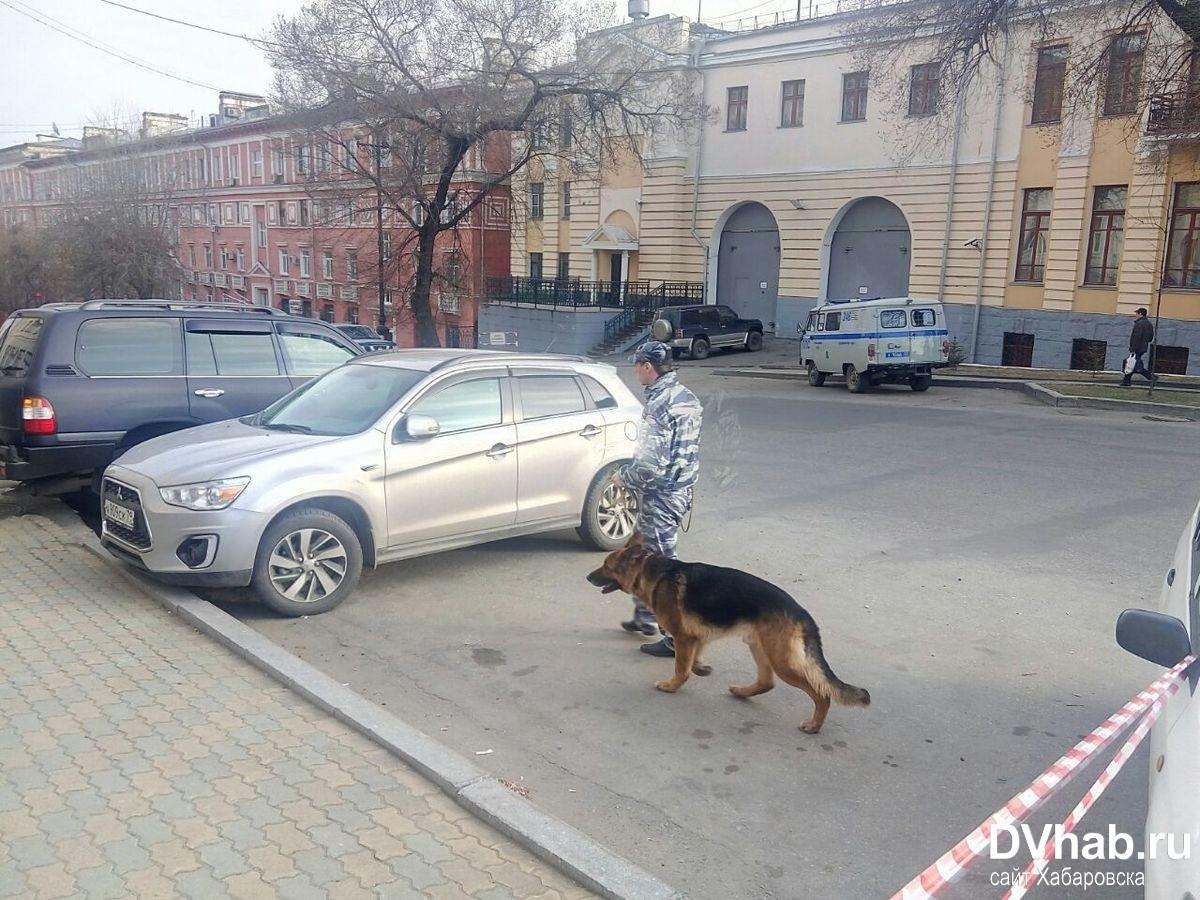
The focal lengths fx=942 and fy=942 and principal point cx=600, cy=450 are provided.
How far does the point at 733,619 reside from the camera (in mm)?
4707

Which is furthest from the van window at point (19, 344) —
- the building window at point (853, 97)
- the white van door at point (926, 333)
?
the building window at point (853, 97)

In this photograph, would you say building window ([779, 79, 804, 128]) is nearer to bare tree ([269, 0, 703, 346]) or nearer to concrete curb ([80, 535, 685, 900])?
bare tree ([269, 0, 703, 346])

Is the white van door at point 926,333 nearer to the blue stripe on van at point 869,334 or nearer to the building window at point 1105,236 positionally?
the blue stripe on van at point 869,334

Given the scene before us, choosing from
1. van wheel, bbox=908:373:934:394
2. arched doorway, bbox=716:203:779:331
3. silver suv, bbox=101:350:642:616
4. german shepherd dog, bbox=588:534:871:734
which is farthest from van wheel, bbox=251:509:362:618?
arched doorway, bbox=716:203:779:331

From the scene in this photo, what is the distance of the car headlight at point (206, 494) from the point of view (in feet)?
19.1

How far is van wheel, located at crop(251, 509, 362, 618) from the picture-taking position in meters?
5.96

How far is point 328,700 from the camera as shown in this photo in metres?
4.65

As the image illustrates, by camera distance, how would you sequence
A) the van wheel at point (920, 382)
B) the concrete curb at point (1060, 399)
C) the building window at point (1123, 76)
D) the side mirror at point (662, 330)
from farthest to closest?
1. the side mirror at point (662, 330)
2. the van wheel at point (920, 382)
3. the building window at point (1123, 76)
4. the concrete curb at point (1060, 399)

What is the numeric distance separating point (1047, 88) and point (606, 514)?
2570 cm

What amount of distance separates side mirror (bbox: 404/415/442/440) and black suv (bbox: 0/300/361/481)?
295 cm

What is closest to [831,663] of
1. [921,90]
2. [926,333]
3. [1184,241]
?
[926,333]

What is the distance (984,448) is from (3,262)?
152ft

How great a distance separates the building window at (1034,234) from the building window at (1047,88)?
203 centimetres

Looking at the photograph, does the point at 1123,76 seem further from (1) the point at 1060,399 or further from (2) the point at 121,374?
(2) the point at 121,374
